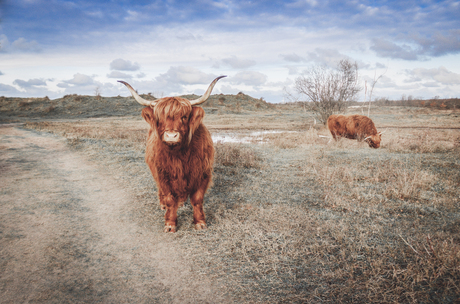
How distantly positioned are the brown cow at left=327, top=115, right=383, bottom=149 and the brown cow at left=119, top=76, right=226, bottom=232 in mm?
9319

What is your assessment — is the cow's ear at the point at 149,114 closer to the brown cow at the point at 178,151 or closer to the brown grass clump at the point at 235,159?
the brown cow at the point at 178,151

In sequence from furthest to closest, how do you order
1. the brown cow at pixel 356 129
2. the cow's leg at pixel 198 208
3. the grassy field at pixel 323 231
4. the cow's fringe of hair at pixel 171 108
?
the brown cow at pixel 356 129, the cow's leg at pixel 198 208, the cow's fringe of hair at pixel 171 108, the grassy field at pixel 323 231

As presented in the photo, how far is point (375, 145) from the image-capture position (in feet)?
34.3

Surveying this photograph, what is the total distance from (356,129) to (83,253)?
11261mm

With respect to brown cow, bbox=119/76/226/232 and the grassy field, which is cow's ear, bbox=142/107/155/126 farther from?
the grassy field

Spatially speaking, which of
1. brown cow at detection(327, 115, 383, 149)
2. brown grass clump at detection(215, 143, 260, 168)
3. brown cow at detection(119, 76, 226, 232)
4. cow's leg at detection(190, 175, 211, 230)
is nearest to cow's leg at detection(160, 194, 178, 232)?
brown cow at detection(119, 76, 226, 232)

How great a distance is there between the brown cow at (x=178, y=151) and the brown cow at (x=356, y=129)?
9.32 meters

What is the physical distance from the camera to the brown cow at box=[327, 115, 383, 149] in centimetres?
1062

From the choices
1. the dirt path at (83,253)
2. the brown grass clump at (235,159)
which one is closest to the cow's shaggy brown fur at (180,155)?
the dirt path at (83,253)

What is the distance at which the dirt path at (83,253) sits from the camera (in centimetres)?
237

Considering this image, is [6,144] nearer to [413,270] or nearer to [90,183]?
[90,183]

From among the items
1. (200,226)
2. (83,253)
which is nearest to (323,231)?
(200,226)

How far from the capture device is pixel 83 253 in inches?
119

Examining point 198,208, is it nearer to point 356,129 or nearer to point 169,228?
point 169,228
